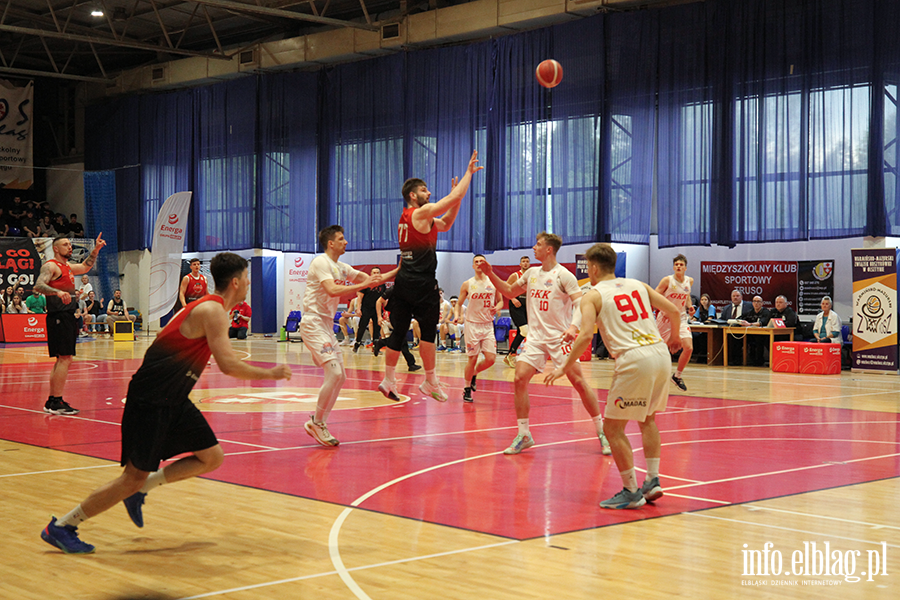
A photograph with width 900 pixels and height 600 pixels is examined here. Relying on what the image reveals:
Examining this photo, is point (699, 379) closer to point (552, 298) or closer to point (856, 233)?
point (856, 233)

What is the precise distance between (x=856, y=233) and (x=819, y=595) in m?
16.0

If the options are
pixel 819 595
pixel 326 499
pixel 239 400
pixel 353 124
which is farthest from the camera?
pixel 353 124

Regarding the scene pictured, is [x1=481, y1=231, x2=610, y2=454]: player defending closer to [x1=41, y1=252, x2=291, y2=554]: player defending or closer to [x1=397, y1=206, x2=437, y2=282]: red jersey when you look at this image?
[x1=397, y1=206, x2=437, y2=282]: red jersey

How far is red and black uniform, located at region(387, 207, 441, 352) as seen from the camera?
879cm

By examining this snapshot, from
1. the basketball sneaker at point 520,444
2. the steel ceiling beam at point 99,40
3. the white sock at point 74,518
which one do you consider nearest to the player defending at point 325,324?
the basketball sneaker at point 520,444

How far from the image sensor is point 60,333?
10344mm

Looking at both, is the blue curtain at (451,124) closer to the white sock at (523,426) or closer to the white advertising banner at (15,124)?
the white advertising banner at (15,124)

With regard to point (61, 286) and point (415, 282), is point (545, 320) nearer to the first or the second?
point (415, 282)

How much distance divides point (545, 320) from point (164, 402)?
4.36m

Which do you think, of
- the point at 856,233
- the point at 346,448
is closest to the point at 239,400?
the point at 346,448

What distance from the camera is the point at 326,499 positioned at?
19.8 ft

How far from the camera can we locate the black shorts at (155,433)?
4.61 metres

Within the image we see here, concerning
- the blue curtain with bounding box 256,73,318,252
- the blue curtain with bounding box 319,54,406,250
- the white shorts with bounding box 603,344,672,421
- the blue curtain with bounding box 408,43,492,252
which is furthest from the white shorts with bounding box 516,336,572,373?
the blue curtain with bounding box 256,73,318,252
